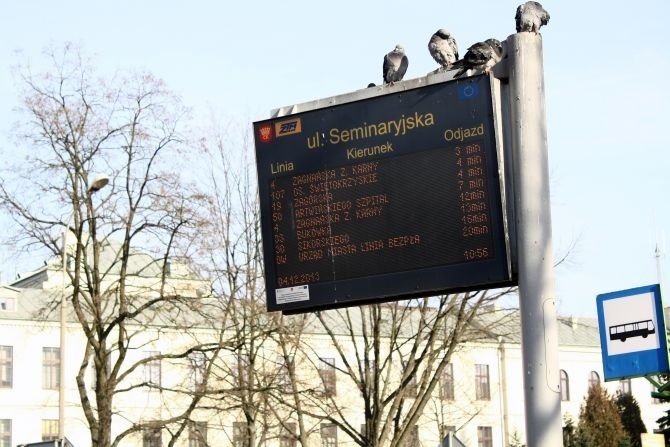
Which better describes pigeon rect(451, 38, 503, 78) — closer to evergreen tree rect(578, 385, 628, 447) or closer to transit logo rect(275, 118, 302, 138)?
transit logo rect(275, 118, 302, 138)

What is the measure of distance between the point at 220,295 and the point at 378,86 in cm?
2301

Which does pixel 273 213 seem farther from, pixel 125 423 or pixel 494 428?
pixel 494 428

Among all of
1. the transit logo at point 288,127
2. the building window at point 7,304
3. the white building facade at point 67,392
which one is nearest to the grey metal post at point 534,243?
the transit logo at point 288,127

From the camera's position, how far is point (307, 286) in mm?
11242

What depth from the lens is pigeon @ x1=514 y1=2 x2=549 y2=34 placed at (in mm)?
10617

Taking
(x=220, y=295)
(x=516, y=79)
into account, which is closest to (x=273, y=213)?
(x=516, y=79)

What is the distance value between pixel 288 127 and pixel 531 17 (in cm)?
232

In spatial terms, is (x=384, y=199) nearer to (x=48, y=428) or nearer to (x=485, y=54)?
(x=485, y=54)

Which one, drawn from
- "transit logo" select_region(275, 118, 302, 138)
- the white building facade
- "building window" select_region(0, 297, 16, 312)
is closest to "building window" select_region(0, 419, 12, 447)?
the white building facade

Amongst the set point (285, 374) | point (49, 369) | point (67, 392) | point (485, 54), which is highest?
point (49, 369)

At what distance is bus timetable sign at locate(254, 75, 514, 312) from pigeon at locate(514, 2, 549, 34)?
513mm

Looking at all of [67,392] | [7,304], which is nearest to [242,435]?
[67,392]

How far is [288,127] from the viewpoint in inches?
457

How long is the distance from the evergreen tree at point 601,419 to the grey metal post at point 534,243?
60022mm
